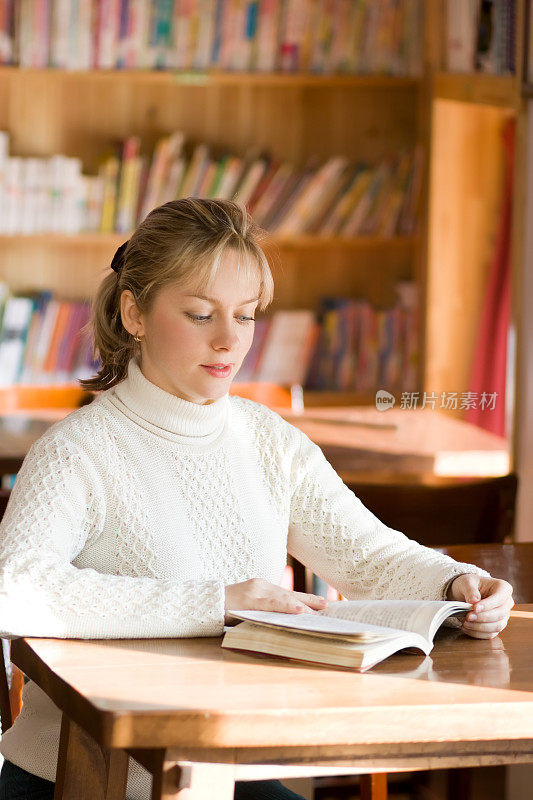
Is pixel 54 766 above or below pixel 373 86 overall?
below

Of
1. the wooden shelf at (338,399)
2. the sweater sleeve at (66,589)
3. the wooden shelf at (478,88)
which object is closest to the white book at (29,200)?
the wooden shelf at (338,399)

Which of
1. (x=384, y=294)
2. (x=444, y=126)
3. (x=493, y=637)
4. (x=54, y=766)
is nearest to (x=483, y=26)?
(x=444, y=126)

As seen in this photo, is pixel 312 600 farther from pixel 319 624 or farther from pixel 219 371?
pixel 219 371

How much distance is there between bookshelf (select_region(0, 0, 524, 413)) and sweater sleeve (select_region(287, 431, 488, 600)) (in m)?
1.98

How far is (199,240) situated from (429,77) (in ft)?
8.37

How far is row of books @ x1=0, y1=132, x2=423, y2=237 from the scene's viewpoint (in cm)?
375

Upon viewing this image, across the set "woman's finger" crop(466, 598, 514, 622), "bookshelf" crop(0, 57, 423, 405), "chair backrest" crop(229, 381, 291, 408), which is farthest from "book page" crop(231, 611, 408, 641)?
"bookshelf" crop(0, 57, 423, 405)

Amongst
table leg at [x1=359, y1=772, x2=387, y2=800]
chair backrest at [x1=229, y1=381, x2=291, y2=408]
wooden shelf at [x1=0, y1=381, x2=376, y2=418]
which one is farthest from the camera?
chair backrest at [x1=229, y1=381, x2=291, y2=408]

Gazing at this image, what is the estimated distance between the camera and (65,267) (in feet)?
13.0

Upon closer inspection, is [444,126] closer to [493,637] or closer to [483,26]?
[483,26]

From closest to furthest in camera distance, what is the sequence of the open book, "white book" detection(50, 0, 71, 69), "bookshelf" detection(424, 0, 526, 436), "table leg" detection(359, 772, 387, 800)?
the open book < "table leg" detection(359, 772, 387, 800) < "bookshelf" detection(424, 0, 526, 436) < "white book" detection(50, 0, 71, 69)

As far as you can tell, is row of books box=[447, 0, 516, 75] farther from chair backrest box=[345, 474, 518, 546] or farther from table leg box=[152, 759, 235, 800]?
table leg box=[152, 759, 235, 800]

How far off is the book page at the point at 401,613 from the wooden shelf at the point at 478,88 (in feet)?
5.97

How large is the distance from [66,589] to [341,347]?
2761 mm
